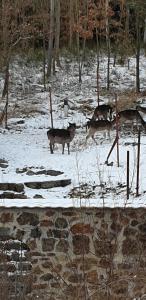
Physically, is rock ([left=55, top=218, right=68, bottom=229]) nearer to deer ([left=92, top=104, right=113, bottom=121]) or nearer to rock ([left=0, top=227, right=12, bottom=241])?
rock ([left=0, top=227, right=12, bottom=241])

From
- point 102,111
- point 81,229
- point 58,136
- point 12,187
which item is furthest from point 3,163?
point 81,229

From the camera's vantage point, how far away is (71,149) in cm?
2350

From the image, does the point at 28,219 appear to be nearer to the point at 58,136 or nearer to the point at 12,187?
the point at 12,187

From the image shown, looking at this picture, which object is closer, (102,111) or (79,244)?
(79,244)

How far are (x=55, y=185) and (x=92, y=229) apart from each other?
9521 millimetres

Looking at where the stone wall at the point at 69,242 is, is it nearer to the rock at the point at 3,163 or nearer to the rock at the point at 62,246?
the rock at the point at 62,246

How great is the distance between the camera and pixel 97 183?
57.8 feet

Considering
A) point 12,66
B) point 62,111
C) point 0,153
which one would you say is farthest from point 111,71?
point 0,153

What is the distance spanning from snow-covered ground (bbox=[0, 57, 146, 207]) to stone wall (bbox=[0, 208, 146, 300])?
0.18m

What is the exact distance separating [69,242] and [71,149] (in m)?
14.9

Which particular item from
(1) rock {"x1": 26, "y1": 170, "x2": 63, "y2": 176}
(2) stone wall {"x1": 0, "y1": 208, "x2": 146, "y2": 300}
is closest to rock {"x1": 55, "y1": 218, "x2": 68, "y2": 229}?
(2) stone wall {"x1": 0, "y1": 208, "x2": 146, "y2": 300}

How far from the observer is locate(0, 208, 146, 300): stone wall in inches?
334

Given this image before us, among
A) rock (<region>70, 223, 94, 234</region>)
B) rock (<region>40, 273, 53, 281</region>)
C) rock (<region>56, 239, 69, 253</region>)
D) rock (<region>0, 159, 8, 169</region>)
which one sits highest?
rock (<region>70, 223, 94, 234</region>)

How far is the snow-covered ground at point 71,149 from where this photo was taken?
49.6ft
